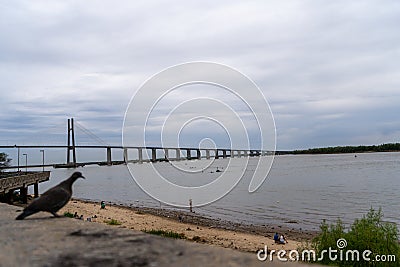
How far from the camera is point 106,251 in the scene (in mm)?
2637

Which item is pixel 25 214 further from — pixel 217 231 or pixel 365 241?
pixel 217 231

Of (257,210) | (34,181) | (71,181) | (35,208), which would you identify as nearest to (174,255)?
(35,208)

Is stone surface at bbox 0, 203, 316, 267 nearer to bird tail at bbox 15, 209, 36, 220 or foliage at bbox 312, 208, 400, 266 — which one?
bird tail at bbox 15, 209, 36, 220

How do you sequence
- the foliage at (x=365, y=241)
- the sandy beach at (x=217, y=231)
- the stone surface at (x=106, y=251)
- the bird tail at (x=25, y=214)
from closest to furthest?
1. the stone surface at (x=106, y=251)
2. the bird tail at (x=25, y=214)
3. the foliage at (x=365, y=241)
4. the sandy beach at (x=217, y=231)

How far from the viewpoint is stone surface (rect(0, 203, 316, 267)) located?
2342 millimetres

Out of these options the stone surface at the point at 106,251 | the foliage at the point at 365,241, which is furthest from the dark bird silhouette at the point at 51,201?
the foliage at the point at 365,241

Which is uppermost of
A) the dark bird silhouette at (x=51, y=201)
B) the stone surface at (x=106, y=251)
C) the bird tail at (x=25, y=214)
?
the dark bird silhouette at (x=51, y=201)

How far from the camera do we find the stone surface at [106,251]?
7.68ft

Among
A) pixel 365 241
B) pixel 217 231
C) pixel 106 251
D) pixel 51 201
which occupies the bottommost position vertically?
pixel 217 231

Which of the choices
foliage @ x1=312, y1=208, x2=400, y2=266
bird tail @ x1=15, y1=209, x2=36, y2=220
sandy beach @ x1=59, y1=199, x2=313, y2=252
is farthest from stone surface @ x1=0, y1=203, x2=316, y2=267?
sandy beach @ x1=59, y1=199, x2=313, y2=252

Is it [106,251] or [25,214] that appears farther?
[25,214]

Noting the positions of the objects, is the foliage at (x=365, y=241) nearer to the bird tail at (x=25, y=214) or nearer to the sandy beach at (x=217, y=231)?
the sandy beach at (x=217, y=231)

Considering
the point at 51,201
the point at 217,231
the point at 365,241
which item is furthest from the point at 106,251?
the point at 217,231

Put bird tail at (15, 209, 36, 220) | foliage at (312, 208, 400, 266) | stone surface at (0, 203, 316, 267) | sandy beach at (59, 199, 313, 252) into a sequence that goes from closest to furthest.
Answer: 1. stone surface at (0, 203, 316, 267)
2. bird tail at (15, 209, 36, 220)
3. foliage at (312, 208, 400, 266)
4. sandy beach at (59, 199, 313, 252)
